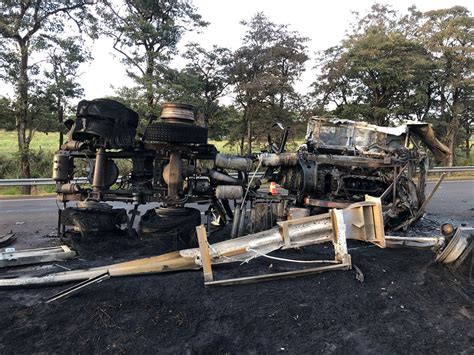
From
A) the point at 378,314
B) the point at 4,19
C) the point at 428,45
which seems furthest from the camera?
the point at 428,45

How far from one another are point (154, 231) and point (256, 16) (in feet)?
67.6

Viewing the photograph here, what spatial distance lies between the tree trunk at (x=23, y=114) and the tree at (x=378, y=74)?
17360 millimetres

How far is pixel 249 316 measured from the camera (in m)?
3.08

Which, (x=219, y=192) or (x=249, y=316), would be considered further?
(x=219, y=192)

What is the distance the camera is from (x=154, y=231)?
16.1ft

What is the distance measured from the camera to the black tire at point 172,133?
487cm

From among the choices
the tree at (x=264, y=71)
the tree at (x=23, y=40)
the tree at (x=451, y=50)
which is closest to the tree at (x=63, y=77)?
the tree at (x=23, y=40)

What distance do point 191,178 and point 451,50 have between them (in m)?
26.4

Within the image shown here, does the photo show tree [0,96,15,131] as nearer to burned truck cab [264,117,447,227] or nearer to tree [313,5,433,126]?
burned truck cab [264,117,447,227]

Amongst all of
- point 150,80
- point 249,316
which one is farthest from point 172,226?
point 150,80

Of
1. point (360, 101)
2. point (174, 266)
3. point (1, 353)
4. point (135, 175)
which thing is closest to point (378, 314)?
point (174, 266)

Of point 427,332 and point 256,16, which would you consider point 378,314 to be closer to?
point 427,332

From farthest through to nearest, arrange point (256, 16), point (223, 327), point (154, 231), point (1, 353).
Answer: point (256, 16) < point (154, 231) < point (223, 327) < point (1, 353)

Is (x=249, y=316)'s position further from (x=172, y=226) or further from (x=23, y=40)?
(x=23, y=40)
